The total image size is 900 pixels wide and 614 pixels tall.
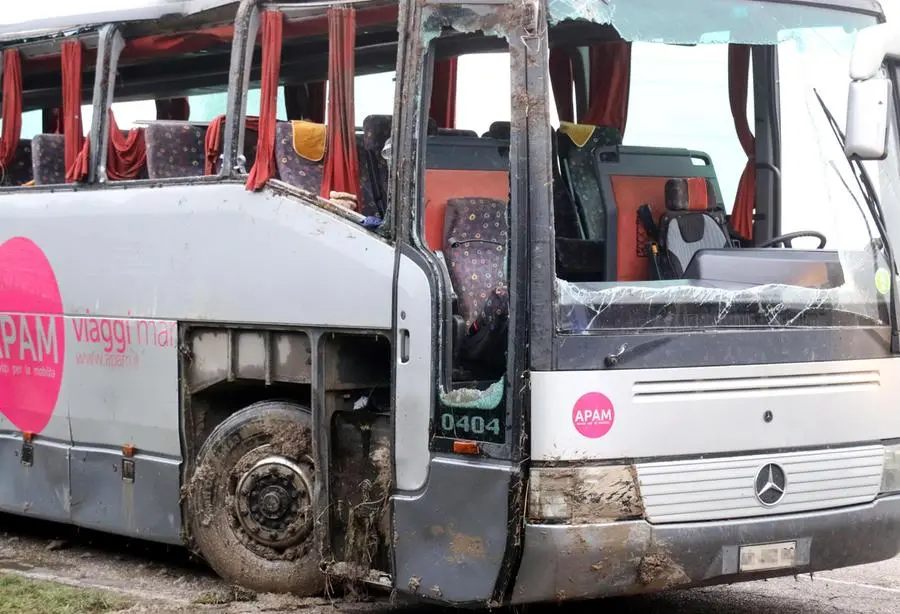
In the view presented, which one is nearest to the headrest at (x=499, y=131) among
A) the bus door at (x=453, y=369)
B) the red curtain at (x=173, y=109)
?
the bus door at (x=453, y=369)

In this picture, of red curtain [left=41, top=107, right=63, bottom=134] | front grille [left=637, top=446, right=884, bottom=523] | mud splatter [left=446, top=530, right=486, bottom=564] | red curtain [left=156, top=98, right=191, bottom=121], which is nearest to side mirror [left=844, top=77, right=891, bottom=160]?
front grille [left=637, top=446, right=884, bottom=523]

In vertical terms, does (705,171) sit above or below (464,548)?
above

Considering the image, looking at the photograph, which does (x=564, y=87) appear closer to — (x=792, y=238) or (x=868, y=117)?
(x=792, y=238)

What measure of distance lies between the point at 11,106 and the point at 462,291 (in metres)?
3.80

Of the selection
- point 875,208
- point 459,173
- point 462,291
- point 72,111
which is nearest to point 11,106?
point 72,111

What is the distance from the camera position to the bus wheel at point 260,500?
296 inches

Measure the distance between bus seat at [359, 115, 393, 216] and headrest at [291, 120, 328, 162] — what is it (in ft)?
0.70

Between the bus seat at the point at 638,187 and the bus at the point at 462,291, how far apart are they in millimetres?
18

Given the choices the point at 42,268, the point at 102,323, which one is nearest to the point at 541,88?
the point at 102,323

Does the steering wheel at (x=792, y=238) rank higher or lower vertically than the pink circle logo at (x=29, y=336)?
higher

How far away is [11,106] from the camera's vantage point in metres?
9.61

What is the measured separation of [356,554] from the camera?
Result: 7.18 m

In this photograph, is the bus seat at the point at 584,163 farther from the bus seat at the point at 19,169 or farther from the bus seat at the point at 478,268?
the bus seat at the point at 19,169

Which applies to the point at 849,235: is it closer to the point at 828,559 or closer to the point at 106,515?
the point at 828,559
